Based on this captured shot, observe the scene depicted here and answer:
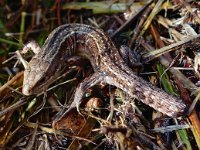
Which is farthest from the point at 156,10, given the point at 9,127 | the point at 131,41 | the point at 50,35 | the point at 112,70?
the point at 9,127

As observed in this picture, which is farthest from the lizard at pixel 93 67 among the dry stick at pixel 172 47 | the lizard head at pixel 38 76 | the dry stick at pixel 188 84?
the dry stick at pixel 172 47

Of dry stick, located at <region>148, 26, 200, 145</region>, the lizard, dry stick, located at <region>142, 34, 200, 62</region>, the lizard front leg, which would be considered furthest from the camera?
dry stick, located at <region>142, 34, 200, 62</region>

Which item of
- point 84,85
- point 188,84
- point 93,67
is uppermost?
point 93,67

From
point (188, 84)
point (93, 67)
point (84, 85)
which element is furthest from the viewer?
point (93, 67)

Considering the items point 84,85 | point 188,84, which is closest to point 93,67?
point 84,85

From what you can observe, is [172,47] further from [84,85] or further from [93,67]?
[84,85]

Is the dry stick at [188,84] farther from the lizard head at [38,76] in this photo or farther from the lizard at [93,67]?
the lizard head at [38,76]

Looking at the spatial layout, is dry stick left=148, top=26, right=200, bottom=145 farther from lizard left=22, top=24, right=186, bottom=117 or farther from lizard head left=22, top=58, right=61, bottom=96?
lizard head left=22, top=58, right=61, bottom=96

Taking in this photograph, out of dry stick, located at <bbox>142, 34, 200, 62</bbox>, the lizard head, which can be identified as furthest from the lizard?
dry stick, located at <bbox>142, 34, 200, 62</bbox>
